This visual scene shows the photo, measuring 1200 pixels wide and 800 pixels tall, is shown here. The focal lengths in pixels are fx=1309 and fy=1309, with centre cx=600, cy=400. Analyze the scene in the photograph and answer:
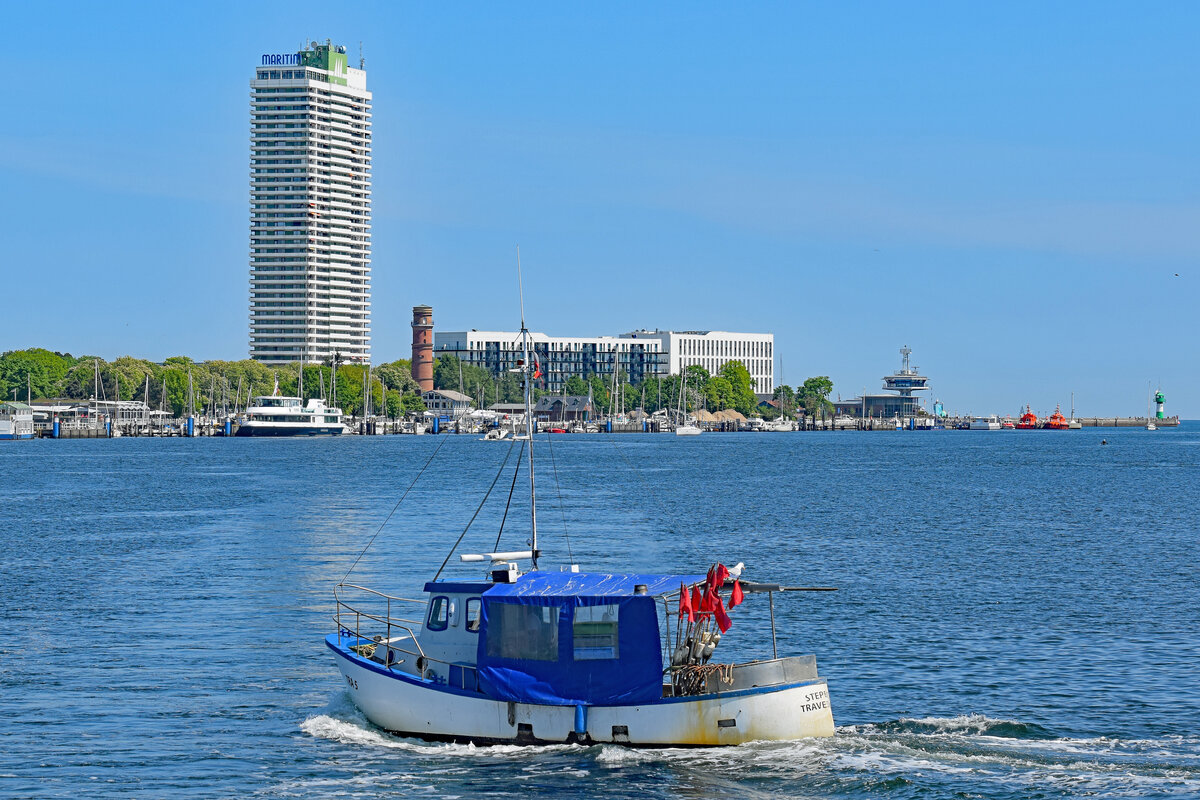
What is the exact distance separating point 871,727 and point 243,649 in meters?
20.1

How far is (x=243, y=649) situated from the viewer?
41031 mm

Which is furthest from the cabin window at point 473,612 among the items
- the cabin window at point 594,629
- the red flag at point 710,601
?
the red flag at point 710,601

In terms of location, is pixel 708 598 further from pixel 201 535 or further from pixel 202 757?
pixel 201 535

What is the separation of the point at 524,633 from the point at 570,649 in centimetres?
111

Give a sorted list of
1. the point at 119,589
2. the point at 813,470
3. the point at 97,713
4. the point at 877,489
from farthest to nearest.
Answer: the point at 813,470 → the point at 877,489 → the point at 119,589 → the point at 97,713

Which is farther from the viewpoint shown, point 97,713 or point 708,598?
point 97,713

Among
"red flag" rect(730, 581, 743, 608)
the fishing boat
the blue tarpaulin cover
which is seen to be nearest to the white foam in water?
the fishing boat

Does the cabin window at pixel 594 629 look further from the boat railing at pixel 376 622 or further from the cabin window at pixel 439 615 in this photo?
the cabin window at pixel 439 615

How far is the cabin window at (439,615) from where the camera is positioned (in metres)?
31.7

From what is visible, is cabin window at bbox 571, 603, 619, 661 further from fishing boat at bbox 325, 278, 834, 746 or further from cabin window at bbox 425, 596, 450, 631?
cabin window at bbox 425, 596, 450, 631

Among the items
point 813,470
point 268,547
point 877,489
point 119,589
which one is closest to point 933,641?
point 119,589

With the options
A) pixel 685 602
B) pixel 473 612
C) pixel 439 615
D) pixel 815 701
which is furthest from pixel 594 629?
pixel 815 701

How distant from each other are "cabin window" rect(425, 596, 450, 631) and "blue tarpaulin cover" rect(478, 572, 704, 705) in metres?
2.12

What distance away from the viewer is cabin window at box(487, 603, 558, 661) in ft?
96.7
